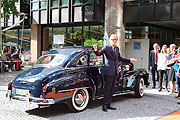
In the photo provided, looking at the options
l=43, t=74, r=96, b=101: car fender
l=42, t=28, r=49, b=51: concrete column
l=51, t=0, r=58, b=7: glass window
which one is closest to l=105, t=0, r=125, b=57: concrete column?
l=51, t=0, r=58, b=7: glass window

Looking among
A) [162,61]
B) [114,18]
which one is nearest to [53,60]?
[162,61]

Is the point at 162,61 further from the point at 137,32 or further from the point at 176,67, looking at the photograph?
the point at 137,32

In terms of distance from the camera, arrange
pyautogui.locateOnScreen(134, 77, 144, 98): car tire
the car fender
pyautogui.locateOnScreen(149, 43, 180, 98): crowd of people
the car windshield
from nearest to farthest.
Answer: the car fender < the car windshield < pyautogui.locateOnScreen(134, 77, 144, 98): car tire < pyautogui.locateOnScreen(149, 43, 180, 98): crowd of people

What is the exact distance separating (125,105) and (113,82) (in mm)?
1192

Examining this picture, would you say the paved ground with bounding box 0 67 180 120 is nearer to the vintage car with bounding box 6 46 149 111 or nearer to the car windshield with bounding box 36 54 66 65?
the vintage car with bounding box 6 46 149 111

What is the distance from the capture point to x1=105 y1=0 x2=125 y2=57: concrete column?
17359 millimetres

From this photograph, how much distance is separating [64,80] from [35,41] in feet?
59.6

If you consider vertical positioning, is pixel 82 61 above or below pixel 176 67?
above

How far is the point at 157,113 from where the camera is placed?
639cm

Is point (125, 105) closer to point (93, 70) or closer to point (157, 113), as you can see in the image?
point (157, 113)

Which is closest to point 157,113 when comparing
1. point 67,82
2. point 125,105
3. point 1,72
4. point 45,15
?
point 125,105

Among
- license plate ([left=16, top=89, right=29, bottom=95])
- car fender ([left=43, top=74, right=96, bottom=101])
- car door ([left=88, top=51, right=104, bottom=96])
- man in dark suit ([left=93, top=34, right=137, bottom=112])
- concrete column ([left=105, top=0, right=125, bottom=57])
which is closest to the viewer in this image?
car fender ([left=43, top=74, right=96, bottom=101])

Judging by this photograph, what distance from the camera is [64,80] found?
5.83 m

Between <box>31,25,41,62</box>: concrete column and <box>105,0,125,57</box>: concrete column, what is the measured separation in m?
8.29
